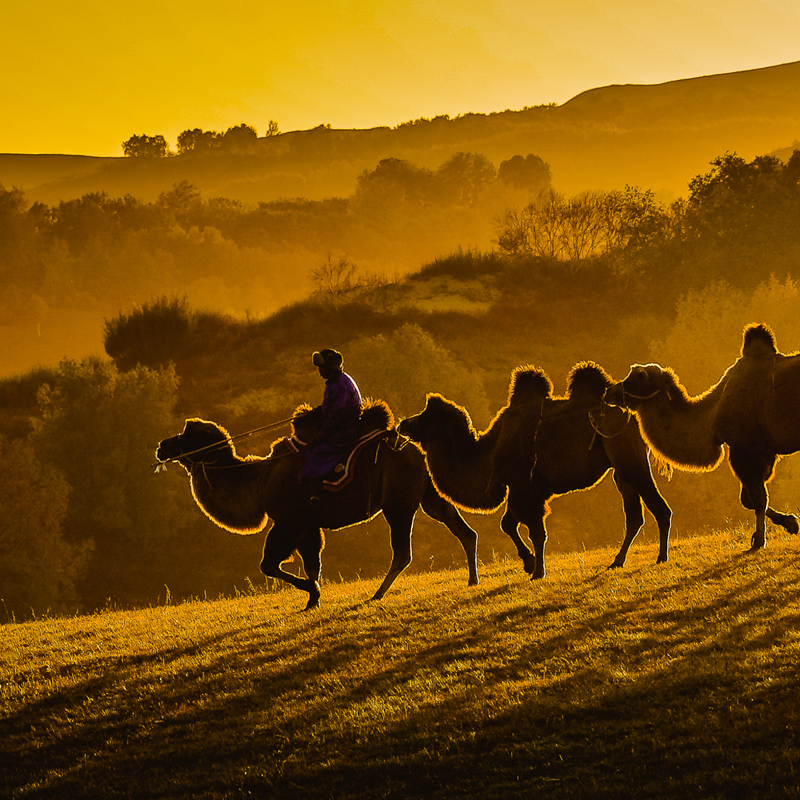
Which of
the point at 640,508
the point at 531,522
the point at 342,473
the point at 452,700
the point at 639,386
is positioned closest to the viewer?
the point at 452,700

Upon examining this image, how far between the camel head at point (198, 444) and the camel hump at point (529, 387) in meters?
4.42

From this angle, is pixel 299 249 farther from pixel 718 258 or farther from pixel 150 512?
pixel 150 512

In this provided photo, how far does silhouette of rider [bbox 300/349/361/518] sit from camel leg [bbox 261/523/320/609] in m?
0.67

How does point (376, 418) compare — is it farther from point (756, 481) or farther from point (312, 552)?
point (756, 481)

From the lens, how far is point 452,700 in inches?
396

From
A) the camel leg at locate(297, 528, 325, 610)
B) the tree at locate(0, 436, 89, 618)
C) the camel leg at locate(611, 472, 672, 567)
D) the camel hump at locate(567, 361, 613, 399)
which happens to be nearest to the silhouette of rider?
the camel leg at locate(297, 528, 325, 610)

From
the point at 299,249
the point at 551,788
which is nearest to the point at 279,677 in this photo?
the point at 551,788

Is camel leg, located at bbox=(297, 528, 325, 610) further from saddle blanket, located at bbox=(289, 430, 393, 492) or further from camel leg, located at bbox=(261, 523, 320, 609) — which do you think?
saddle blanket, located at bbox=(289, 430, 393, 492)

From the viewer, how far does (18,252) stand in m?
132

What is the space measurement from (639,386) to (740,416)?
1.53 meters

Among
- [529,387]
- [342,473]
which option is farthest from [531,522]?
[342,473]

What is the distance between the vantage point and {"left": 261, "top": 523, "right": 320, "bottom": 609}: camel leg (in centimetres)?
1510

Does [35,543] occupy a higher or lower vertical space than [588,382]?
lower

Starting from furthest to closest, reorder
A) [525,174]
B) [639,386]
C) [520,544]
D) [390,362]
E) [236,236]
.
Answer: [525,174], [236,236], [390,362], [639,386], [520,544]
